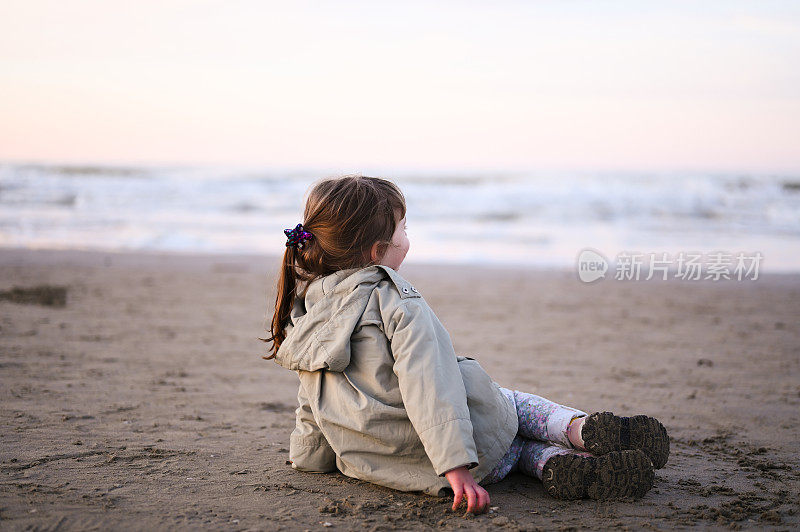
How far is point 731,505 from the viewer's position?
246 centimetres

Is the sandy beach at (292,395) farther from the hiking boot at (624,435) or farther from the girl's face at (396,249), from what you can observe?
the girl's face at (396,249)

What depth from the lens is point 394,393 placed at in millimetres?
2350

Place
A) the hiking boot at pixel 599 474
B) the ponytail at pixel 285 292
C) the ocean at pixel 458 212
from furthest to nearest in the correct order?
the ocean at pixel 458 212 → the ponytail at pixel 285 292 → the hiking boot at pixel 599 474

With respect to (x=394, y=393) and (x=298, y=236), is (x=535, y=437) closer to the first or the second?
(x=394, y=393)

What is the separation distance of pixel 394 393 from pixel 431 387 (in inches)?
7.5

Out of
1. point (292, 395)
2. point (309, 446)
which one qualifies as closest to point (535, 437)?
point (309, 446)

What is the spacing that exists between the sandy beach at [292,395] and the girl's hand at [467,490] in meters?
0.06

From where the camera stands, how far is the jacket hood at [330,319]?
2.34 meters

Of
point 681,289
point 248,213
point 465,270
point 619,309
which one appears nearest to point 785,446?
point 619,309

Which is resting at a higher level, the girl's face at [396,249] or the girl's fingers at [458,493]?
the girl's face at [396,249]

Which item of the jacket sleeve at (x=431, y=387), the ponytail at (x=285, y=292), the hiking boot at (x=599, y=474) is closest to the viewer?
the jacket sleeve at (x=431, y=387)

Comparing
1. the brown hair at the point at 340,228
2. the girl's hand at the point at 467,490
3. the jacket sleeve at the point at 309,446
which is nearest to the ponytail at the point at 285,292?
the brown hair at the point at 340,228

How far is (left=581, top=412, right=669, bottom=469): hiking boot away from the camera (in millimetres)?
2455

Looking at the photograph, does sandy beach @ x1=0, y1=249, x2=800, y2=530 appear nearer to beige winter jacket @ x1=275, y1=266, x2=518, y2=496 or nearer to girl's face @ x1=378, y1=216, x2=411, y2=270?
beige winter jacket @ x1=275, y1=266, x2=518, y2=496
